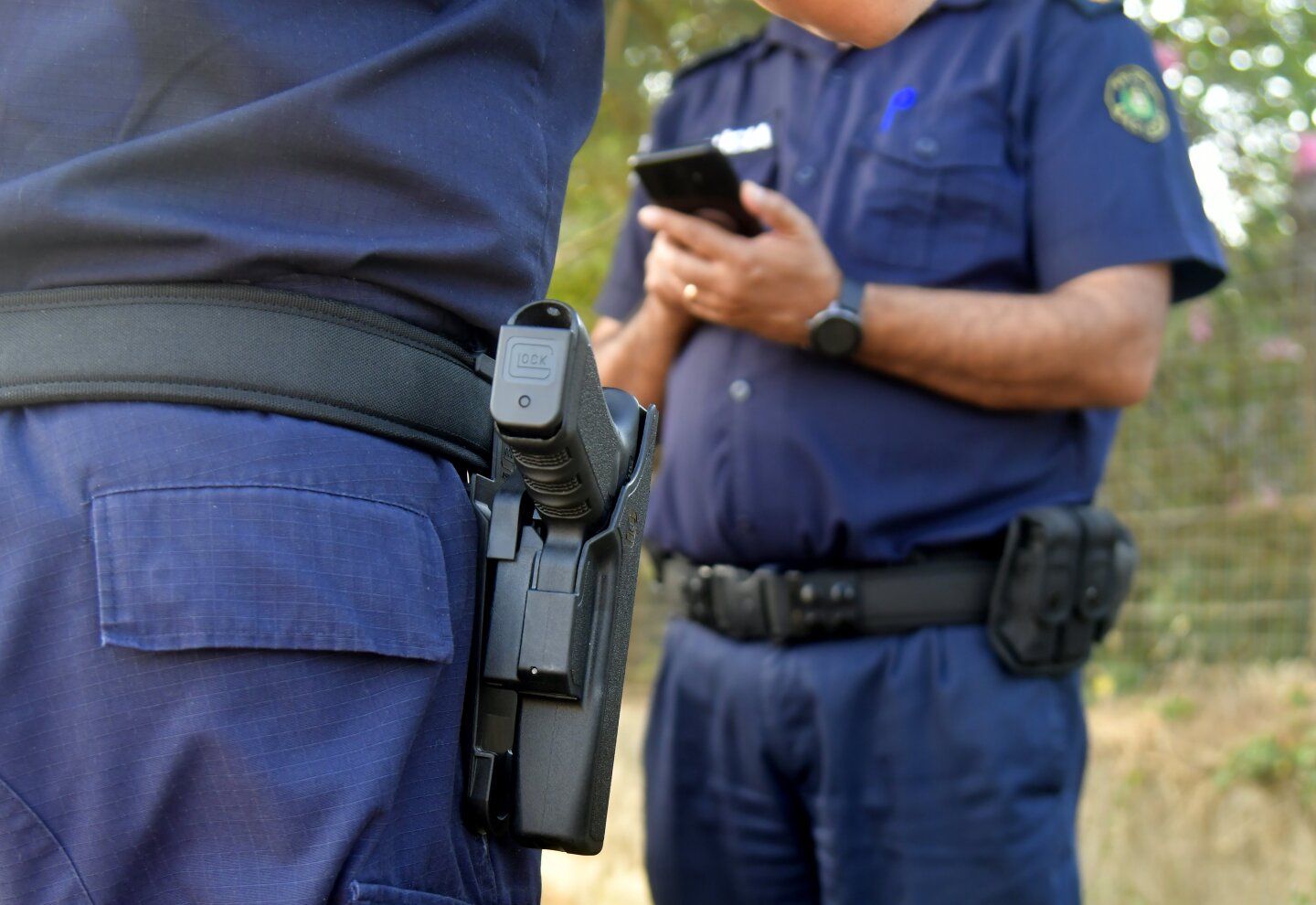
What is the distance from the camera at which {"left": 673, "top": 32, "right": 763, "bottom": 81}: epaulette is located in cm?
223

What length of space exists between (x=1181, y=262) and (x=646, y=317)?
831 mm

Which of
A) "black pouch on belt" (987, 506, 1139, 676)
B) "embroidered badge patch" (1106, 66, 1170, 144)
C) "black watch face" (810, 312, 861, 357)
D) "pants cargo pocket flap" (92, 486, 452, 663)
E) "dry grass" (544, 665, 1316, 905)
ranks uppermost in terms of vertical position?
"pants cargo pocket flap" (92, 486, 452, 663)

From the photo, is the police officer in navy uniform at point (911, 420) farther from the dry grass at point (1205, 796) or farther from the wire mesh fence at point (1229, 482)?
the wire mesh fence at point (1229, 482)

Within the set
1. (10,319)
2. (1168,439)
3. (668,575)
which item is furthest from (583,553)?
(1168,439)

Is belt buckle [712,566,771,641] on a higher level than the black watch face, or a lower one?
lower

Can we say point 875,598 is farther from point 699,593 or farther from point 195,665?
point 195,665

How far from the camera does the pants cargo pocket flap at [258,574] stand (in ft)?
2.66

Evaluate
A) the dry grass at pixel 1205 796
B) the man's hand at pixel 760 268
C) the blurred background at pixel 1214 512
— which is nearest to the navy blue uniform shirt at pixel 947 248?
the man's hand at pixel 760 268

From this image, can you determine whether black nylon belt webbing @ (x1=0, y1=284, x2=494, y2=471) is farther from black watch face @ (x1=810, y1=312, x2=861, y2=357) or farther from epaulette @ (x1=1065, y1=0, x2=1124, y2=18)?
epaulette @ (x1=1065, y1=0, x2=1124, y2=18)

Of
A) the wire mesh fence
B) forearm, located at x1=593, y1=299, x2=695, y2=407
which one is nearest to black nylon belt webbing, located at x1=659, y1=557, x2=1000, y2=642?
forearm, located at x1=593, y1=299, x2=695, y2=407

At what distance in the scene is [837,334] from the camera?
1.78 metres

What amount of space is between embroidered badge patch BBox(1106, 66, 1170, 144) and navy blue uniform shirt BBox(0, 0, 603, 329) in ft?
3.87

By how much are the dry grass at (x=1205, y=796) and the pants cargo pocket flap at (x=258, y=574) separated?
2.44 metres

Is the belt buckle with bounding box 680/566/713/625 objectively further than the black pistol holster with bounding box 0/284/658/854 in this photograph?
Yes
